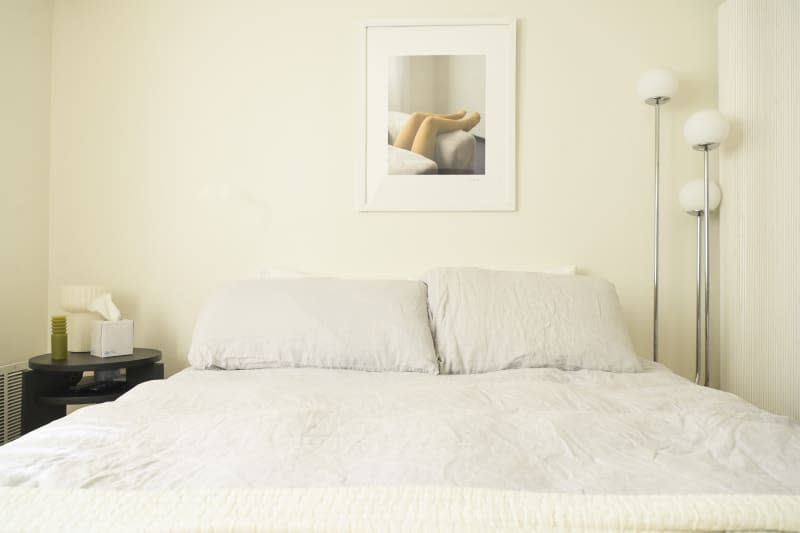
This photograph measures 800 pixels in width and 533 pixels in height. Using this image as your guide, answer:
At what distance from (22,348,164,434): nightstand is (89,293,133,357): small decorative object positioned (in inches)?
1.3

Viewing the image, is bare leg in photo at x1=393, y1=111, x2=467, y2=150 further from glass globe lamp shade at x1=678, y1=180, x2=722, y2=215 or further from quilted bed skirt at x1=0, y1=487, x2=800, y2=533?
quilted bed skirt at x1=0, y1=487, x2=800, y2=533

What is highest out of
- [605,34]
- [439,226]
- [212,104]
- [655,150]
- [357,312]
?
[605,34]

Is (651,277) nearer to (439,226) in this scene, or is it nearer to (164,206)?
(439,226)

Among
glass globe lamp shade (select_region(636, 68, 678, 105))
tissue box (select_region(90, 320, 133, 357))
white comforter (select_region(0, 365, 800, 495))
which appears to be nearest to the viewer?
white comforter (select_region(0, 365, 800, 495))

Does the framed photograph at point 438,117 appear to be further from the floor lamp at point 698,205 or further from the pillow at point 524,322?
the floor lamp at point 698,205

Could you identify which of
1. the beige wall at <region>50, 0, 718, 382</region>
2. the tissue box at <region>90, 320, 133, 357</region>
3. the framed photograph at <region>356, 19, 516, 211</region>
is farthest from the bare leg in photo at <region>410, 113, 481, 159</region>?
the tissue box at <region>90, 320, 133, 357</region>

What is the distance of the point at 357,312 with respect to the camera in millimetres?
2084

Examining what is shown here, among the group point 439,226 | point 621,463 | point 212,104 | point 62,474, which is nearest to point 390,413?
point 621,463

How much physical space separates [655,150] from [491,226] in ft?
2.68

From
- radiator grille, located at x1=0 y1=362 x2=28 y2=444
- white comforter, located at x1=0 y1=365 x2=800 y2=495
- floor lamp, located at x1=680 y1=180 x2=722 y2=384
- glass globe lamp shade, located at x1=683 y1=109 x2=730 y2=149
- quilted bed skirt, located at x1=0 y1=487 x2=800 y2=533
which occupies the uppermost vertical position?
glass globe lamp shade, located at x1=683 y1=109 x2=730 y2=149

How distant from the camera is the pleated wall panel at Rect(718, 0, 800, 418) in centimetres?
227

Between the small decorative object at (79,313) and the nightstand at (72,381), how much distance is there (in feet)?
0.16

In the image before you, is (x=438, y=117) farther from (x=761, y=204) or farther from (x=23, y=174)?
(x=23, y=174)

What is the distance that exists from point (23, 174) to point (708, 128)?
303 centimetres
